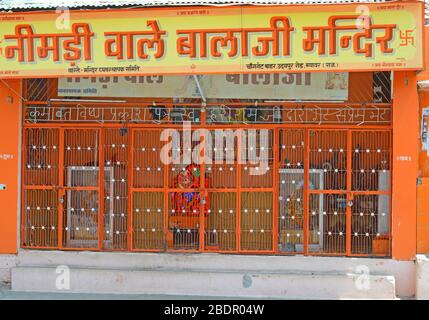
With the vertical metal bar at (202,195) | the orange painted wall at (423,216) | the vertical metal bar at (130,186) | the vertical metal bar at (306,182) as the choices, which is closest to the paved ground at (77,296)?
the vertical metal bar at (130,186)

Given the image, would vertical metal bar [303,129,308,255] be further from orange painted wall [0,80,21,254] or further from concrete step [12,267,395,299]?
orange painted wall [0,80,21,254]

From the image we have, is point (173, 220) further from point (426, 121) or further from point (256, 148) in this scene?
point (426, 121)

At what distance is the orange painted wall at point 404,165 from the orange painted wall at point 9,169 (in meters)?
5.58

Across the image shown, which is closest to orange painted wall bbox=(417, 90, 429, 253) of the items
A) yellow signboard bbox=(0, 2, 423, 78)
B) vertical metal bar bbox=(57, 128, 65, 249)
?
yellow signboard bbox=(0, 2, 423, 78)

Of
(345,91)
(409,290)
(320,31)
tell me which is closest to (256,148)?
(345,91)

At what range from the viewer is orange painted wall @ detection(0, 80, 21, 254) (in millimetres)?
9273

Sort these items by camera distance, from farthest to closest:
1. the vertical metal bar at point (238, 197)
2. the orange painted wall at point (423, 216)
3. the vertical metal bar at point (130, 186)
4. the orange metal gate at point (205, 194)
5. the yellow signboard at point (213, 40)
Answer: the vertical metal bar at point (130, 186), the vertical metal bar at point (238, 197), the orange metal gate at point (205, 194), the orange painted wall at point (423, 216), the yellow signboard at point (213, 40)

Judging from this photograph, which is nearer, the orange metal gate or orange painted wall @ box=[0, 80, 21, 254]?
the orange metal gate

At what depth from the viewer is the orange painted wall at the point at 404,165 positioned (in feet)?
28.4

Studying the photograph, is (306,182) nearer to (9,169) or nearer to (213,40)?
(213,40)

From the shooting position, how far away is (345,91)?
29.9 feet

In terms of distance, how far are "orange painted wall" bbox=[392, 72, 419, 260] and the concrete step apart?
59 cm

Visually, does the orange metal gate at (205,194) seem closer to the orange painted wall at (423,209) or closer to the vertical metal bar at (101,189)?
the vertical metal bar at (101,189)

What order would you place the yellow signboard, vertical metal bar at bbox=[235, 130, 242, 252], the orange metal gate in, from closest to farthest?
1. the yellow signboard
2. the orange metal gate
3. vertical metal bar at bbox=[235, 130, 242, 252]
